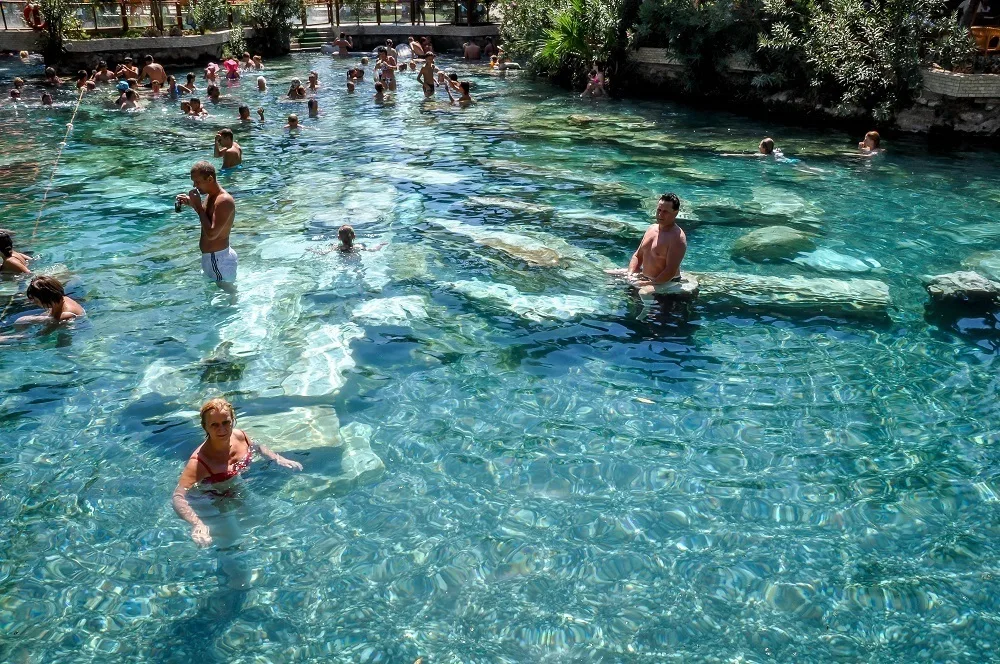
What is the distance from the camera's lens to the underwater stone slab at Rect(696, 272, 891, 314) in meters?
8.77

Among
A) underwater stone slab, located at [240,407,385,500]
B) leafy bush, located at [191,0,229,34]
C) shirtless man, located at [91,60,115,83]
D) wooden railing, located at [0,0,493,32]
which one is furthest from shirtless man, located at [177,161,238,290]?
leafy bush, located at [191,0,229,34]

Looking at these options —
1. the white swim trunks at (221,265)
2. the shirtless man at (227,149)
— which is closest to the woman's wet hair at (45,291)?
the white swim trunks at (221,265)

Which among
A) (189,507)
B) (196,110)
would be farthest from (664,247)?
(196,110)

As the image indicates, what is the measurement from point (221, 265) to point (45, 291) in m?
1.72

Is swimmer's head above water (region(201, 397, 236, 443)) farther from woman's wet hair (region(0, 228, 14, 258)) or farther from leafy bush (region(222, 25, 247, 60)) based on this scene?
leafy bush (region(222, 25, 247, 60))

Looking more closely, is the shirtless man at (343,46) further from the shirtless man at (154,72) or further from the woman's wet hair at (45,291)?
the woman's wet hair at (45,291)

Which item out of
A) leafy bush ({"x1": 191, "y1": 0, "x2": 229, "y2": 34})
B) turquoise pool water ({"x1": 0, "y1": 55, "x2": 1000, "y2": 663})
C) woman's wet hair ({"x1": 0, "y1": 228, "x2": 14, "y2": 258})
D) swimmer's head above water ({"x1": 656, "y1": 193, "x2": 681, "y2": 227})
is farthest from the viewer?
leafy bush ({"x1": 191, "y1": 0, "x2": 229, "y2": 34})

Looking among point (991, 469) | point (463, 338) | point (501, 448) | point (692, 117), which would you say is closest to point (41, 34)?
point (692, 117)

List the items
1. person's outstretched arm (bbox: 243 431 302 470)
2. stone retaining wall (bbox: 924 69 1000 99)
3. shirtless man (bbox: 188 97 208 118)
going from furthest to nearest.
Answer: shirtless man (bbox: 188 97 208 118), stone retaining wall (bbox: 924 69 1000 99), person's outstretched arm (bbox: 243 431 302 470)

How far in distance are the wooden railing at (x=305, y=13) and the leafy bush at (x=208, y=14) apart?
0.49m

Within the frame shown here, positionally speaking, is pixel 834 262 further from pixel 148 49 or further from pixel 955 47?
pixel 148 49

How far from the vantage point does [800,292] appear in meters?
9.11

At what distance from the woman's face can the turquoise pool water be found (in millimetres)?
559

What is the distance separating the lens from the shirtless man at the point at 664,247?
27.5 feet
